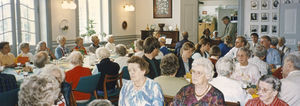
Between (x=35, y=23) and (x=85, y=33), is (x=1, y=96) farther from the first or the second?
(x=85, y=33)

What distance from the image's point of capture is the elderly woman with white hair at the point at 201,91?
8.02 feet

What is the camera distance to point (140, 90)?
2957 millimetres

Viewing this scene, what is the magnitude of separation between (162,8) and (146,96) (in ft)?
32.8

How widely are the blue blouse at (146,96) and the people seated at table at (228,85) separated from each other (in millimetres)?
853

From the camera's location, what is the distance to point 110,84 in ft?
16.8

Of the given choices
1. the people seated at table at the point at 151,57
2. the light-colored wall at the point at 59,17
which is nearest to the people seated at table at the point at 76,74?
the people seated at table at the point at 151,57

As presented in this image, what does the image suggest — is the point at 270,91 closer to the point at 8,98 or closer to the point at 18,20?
the point at 8,98

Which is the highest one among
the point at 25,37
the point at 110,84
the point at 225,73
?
the point at 25,37

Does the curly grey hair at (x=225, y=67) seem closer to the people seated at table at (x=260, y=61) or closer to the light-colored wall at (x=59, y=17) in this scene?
the people seated at table at (x=260, y=61)

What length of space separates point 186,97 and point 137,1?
10.7 m

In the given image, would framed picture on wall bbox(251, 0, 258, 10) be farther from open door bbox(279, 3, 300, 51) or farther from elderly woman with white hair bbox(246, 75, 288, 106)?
elderly woman with white hair bbox(246, 75, 288, 106)

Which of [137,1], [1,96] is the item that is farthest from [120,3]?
[1,96]

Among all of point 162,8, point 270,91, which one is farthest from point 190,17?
point 270,91

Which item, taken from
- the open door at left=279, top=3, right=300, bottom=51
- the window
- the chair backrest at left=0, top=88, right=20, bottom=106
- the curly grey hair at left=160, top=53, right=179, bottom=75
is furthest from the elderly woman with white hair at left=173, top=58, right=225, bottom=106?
the open door at left=279, top=3, right=300, bottom=51
